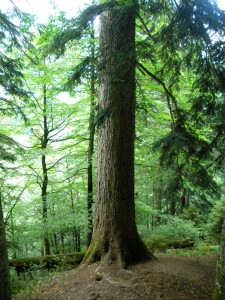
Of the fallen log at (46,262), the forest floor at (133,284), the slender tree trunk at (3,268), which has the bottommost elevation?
the fallen log at (46,262)

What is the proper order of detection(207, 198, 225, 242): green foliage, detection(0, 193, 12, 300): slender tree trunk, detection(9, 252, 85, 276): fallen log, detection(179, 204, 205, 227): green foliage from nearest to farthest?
detection(0, 193, 12, 300): slender tree trunk
detection(9, 252, 85, 276): fallen log
detection(207, 198, 225, 242): green foliage
detection(179, 204, 205, 227): green foliage

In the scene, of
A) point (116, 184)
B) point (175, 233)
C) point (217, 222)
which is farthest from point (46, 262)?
point (217, 222)

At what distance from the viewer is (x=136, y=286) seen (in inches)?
151

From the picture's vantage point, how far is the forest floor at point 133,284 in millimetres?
3643

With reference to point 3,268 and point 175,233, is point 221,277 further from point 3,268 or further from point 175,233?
point 175,233

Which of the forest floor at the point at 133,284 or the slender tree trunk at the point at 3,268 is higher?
the slender tree trunk at the point at 3,268

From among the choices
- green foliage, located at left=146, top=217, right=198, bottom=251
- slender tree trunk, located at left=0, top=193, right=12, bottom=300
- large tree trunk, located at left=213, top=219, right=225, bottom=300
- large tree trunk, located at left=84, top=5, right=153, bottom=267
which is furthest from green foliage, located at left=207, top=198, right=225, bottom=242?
slender tree trunk, located at left=0, top=193, right=12, bottom=300

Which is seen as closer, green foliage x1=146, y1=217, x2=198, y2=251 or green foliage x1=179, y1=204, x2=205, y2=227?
green foliage x1=146, y1=217, x2=198, y2=251

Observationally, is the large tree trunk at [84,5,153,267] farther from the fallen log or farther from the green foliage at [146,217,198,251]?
the green foliage at [146,217,198,251]

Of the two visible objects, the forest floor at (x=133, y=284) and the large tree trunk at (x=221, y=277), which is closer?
the large tree trunk at (x=221, y=277)

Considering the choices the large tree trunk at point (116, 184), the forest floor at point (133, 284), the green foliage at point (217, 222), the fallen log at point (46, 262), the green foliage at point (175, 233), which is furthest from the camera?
the green foliage at point (217, 222)

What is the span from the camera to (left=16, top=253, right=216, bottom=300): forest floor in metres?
3.64

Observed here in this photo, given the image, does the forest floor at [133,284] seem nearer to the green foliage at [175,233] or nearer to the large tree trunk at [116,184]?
the large tree trunk at [116,184]

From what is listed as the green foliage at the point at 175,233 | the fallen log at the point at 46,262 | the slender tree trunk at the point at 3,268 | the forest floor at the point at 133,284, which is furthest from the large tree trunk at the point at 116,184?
the green foliage at the point at 175,233
